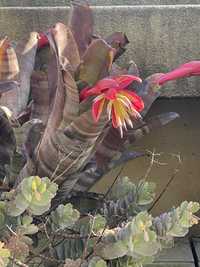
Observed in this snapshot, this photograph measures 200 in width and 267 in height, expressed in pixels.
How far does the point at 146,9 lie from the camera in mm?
2244

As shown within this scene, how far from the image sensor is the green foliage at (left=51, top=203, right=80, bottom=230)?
4.98ft

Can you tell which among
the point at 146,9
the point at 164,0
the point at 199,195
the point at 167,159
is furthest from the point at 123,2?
the point at 199,195

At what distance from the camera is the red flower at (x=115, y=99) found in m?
1.38

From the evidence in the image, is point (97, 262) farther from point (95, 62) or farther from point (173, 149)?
point (173, 149)

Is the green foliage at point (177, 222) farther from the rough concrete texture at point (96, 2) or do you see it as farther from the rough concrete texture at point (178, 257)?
the rough concrete texture at point (96, 2)

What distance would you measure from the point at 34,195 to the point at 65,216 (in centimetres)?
18

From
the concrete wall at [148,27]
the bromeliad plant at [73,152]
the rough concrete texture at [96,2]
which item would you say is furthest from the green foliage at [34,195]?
the rough concrete texture at [96,2]

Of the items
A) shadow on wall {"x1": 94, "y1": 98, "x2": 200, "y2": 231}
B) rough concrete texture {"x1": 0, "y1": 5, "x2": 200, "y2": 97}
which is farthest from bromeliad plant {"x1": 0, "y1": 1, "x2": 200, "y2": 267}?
shadow on wall {"x1": 94, "y1": 98, "x2": 200, "y2": 231}

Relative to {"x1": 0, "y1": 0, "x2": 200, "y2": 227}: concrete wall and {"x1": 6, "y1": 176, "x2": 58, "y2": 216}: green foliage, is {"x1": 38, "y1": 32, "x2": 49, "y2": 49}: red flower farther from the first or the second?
{"x1": 6, "y1": 176, "x2": 58, "y2": 216}: green foliage

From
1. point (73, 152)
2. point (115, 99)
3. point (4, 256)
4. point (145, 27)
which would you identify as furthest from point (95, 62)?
point (145, 27)

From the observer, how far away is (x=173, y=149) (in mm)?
2494

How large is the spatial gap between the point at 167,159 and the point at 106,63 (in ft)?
3.64

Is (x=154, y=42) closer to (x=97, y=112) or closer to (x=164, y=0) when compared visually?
(x=164, y=0)

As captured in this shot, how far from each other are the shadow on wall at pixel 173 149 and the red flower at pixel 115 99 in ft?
3.37
